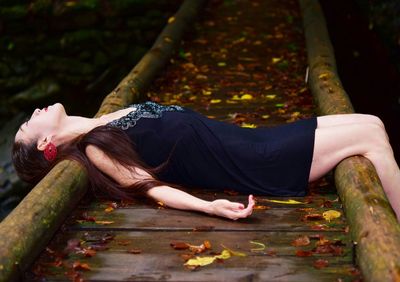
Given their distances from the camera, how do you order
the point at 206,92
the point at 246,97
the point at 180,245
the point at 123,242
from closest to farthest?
1. the point at 180,245
2. the point at 123,242
3. the point at 246,97
4. the point at 206,92

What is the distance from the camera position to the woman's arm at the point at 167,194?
358 cm

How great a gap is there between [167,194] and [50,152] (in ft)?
2.57

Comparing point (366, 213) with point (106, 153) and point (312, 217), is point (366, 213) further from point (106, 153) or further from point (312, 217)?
point (106, 153)

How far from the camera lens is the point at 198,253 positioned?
3.26m

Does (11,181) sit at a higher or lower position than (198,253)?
lower

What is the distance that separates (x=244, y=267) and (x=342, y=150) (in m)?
1.29

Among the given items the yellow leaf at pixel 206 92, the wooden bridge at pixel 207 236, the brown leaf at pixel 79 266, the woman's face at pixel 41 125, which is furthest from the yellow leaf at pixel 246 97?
the brown leaf at pixel 79 266

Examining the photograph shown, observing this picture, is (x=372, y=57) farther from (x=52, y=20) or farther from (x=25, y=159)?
(x=25, y=159)

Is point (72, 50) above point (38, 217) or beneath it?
beneath

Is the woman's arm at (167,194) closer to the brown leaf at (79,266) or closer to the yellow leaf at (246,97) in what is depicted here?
the brown leaf at (79,266)

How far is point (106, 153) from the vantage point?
3975 millimetres

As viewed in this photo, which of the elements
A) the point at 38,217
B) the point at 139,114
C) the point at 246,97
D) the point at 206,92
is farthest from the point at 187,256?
the point at 206,92

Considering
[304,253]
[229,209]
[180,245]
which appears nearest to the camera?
[304,253]

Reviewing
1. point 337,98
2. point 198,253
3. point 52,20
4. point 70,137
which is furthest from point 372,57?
point 198,253
